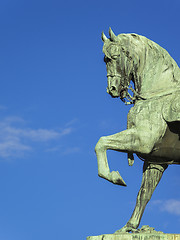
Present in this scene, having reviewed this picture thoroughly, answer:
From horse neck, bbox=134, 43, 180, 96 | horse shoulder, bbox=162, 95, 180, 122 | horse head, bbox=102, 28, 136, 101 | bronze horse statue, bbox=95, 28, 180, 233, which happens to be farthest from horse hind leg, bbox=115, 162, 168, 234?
horse head, bbox=102, 28, 136, 101

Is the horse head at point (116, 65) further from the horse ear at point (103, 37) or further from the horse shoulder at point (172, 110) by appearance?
the horse shoulder at point (172, 110)

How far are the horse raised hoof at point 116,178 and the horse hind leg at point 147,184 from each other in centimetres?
116

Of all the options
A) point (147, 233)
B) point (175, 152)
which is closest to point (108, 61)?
point (175, 152)

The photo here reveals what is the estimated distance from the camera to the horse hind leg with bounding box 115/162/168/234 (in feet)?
37.0

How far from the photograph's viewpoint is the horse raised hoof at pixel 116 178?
33.6ft

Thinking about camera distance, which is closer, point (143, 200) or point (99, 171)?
point (99, 171)

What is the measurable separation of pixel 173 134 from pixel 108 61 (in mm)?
1813

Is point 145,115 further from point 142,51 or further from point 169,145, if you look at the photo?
point 142,51

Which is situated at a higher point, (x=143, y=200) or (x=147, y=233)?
(x=143, y=200)

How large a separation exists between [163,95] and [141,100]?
432 millimetres

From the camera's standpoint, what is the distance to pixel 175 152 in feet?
36.8

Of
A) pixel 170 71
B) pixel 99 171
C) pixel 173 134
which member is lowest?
pixel 99 171

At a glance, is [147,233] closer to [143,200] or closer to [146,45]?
[143,200]

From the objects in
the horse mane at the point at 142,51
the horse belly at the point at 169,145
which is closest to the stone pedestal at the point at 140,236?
the horse belly at the point at 169,145
